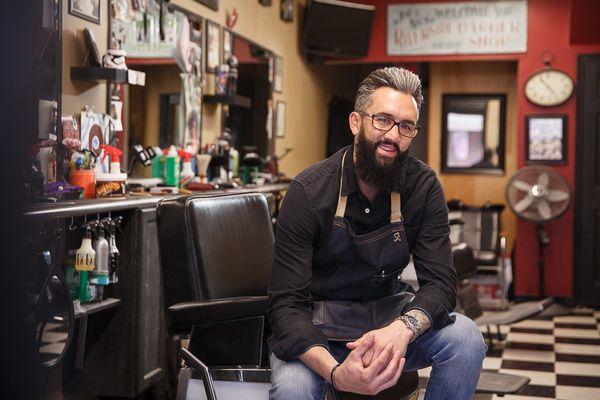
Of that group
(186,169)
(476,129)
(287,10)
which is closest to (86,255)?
(186,169)

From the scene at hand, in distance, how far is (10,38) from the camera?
40 centimetres

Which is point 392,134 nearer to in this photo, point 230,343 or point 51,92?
point 230,343

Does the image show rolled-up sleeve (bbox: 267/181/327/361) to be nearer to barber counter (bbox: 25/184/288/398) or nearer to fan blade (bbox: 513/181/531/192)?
barber counter (bbox: 25/184/288/398)

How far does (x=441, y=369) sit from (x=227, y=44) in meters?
3.93

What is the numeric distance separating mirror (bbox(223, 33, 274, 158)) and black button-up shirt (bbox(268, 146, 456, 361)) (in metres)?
3.46

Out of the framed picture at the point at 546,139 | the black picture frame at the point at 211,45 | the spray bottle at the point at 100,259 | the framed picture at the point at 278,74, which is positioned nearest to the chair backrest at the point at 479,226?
the framed picture at the point at 546,139

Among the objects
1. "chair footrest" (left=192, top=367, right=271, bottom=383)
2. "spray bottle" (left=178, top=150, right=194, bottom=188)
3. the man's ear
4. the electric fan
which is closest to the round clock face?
the electric fan

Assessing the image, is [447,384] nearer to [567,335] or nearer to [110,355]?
[110,355]

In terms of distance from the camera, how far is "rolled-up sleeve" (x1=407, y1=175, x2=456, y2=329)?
7.11 ft

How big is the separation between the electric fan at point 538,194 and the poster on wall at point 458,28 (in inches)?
52.7

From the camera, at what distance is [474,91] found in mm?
8789

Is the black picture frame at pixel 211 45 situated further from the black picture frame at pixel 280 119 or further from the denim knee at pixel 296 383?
the denim knee at pixel 296 383

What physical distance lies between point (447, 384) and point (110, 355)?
70.9 inches

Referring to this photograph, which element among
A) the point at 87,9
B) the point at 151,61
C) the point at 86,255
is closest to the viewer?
the point at 86,255
